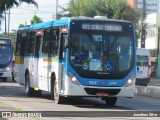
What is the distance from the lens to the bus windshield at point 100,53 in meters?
18.2

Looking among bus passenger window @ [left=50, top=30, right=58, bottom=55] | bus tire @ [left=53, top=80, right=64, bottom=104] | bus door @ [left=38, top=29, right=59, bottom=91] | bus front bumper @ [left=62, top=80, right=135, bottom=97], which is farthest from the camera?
bus door @ [left=38, top=29, right=59, bottom=91]

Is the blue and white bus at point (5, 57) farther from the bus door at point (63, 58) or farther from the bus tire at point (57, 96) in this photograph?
the bus door at point (63, 58)

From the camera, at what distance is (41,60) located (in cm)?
2181

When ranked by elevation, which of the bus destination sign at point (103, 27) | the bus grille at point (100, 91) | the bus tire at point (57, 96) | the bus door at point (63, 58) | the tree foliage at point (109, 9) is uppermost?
the tree foliage at point (109, 9)

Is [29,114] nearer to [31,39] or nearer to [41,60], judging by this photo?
[41,60]

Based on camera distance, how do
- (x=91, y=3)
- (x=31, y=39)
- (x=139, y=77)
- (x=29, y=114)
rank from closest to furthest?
1. (x=29, y=114)
2. (x=31, y=39)
3. (x=139, y=77)
4. (x=91, y=3)

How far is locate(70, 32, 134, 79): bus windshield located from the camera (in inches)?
715

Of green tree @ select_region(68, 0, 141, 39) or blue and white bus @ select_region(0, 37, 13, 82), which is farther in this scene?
green tree @ select_region(68, 0, 141, 39)

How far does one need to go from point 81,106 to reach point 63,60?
188cm

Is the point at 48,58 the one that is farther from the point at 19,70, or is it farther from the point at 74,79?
the point at 19,70

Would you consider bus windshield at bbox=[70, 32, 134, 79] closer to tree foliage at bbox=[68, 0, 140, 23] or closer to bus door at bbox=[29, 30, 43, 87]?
bus door at bbox=[29, 30, 43, 87]

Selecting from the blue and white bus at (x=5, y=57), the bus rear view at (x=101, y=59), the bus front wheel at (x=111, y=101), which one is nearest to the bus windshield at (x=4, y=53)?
the blue and white bus at (x=5, y=57)

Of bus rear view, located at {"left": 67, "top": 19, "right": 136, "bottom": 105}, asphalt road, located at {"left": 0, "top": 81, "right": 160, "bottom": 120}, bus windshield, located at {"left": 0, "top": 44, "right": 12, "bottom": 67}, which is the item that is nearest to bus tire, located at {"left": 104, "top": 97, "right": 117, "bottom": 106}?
asphalt road, located at {"left": 0, "top": 81, "right": 160, "bottom": 120}

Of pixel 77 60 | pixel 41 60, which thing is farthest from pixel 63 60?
pixel 41 60
